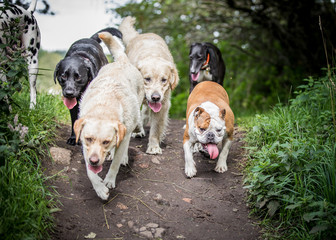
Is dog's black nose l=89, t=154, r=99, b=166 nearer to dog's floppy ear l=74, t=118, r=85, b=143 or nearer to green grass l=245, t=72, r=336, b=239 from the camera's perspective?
dog's floppy ear l=74, t=118, r=85, b=143

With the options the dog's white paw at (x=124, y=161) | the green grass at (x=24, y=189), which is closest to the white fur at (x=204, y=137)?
the dog's white paw at (x=124, y=161)

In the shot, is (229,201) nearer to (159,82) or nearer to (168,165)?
(168,165)

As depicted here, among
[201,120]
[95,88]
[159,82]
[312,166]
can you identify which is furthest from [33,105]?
[312,166]

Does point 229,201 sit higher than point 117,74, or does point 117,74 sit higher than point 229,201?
point 117,74

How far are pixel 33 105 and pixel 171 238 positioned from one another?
3037 millimetres

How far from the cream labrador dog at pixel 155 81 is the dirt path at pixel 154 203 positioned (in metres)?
0.51

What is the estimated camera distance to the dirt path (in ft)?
11.4

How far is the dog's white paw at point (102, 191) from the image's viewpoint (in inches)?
147

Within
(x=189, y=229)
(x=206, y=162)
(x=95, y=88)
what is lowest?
(x=206, y=162)

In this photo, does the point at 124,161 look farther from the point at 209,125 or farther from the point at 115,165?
the point at 209,125

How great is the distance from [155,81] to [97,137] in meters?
1.91

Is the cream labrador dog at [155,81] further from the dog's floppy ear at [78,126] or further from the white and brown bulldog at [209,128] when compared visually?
the dog's floppy ear at [78,126]

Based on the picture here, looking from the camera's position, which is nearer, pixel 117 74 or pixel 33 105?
pixel 117 74

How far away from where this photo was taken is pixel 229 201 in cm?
411
